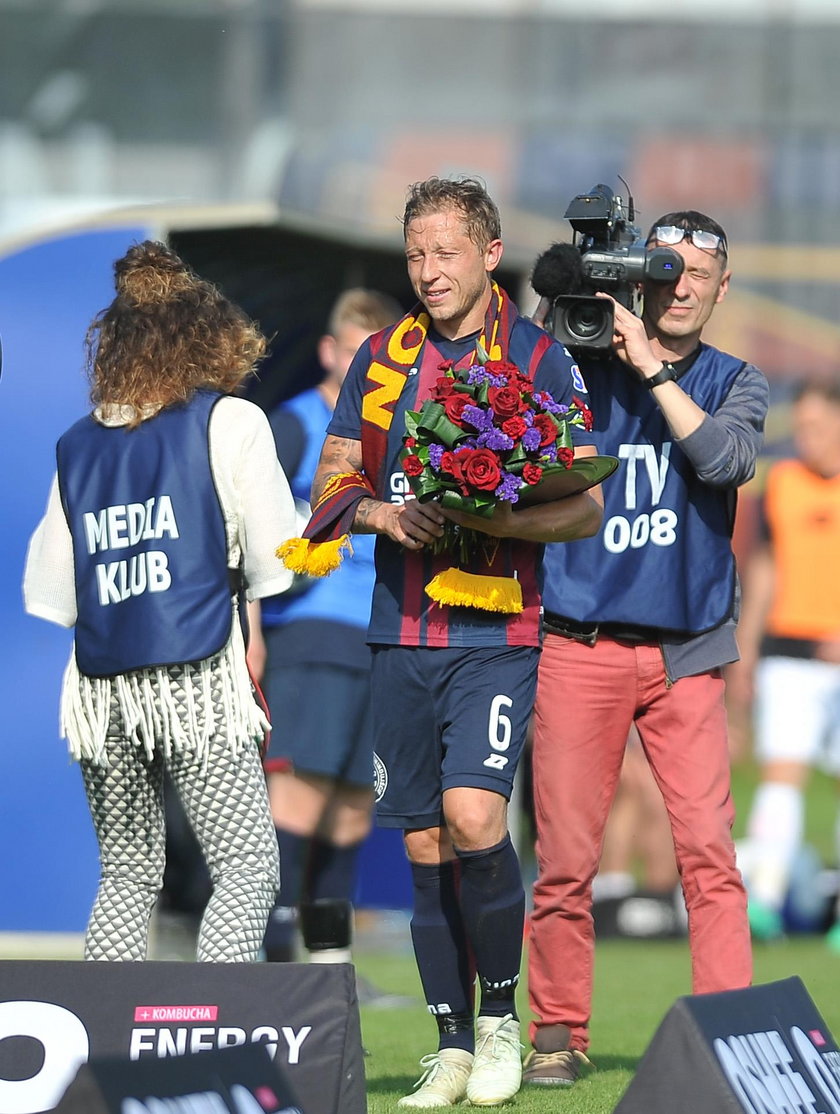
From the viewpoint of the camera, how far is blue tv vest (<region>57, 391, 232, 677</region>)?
4301 millimetres

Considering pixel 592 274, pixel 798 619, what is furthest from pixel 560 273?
pixel 798 619

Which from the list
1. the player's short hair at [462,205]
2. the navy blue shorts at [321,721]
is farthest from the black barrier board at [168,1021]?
the navy blue shorts at [321,721]

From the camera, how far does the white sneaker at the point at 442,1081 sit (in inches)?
164

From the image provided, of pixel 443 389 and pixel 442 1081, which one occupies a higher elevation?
pixel 443 389

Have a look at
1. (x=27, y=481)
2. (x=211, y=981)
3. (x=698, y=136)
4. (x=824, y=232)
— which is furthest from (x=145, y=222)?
(x=698, y=136)

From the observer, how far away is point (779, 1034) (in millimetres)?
3566

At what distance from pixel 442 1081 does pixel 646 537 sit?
4.81ft

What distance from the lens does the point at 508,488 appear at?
158 inches

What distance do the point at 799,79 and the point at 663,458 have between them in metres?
16.8

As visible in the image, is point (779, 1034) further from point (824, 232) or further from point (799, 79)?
point (799, 79)

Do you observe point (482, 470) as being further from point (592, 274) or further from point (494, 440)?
point (592, 274)

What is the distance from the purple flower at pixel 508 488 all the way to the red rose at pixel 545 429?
4.1 inches

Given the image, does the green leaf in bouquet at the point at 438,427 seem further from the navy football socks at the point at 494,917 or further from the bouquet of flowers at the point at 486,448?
the navy football socks at the point at 494,917

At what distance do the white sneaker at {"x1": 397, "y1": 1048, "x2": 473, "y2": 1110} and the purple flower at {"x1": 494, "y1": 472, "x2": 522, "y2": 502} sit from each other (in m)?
1.31
